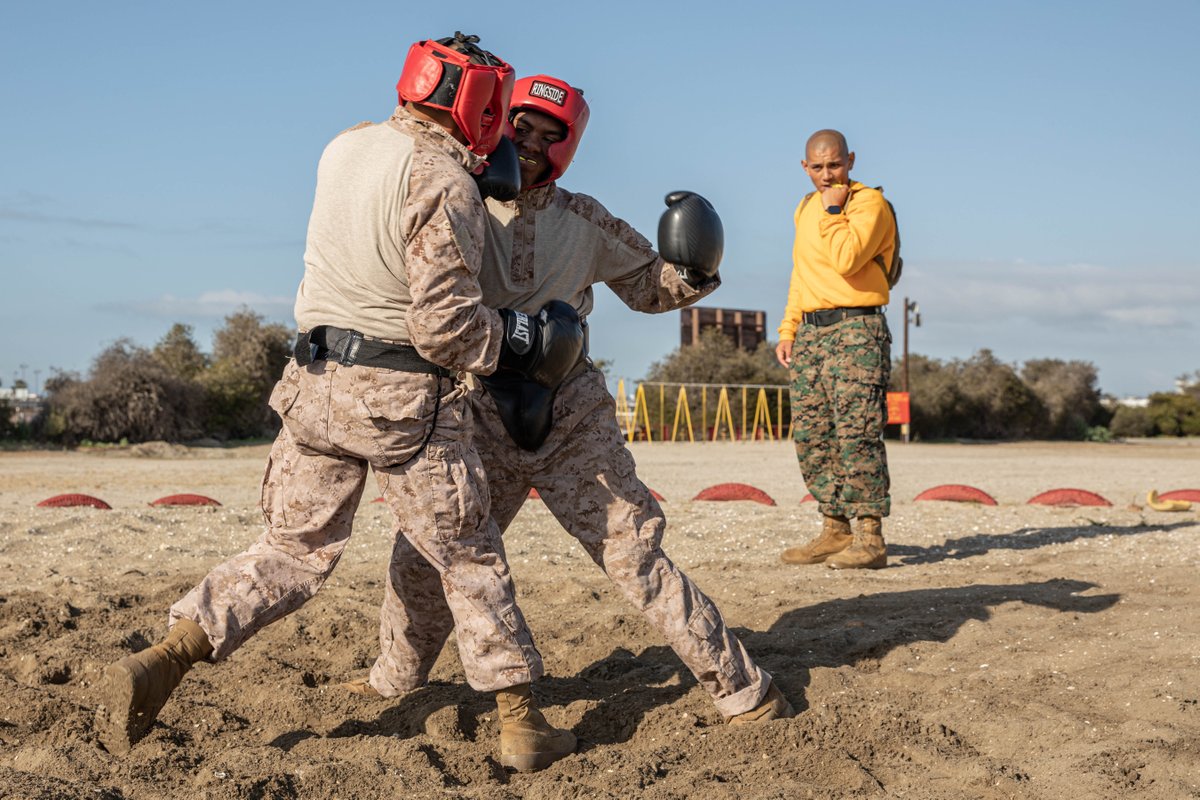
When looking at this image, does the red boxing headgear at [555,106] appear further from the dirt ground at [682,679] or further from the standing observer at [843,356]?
the standing observer at [843,356]

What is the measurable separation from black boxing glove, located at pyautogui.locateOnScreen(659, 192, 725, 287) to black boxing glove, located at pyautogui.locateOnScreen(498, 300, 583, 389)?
1.62 feet

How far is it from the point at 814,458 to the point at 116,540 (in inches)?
187

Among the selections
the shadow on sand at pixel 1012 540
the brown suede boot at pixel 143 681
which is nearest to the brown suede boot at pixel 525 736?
the brown suede boot at pixel 143 681

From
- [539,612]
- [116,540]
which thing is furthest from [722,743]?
[116,540]

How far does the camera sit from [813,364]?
744 centimetres

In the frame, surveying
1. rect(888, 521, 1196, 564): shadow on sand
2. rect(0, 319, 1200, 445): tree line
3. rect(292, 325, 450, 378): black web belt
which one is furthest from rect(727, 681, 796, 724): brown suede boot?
rect(0, 319, 1200, 445): tree line

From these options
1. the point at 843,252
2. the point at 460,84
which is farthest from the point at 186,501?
the point at 460,84

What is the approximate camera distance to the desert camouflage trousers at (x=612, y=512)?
394 centimetres

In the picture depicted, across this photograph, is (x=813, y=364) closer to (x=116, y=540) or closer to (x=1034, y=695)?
(x=1034, y=695)

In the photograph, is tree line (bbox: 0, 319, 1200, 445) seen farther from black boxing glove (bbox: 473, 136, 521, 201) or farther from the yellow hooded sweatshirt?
black boxing glove (bbox: 473, 136, 521, 201)

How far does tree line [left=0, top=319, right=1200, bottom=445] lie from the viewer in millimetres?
25297

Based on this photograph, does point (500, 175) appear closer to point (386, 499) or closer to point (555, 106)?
point (555, 106)

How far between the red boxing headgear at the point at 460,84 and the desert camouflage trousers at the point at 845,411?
4.01m

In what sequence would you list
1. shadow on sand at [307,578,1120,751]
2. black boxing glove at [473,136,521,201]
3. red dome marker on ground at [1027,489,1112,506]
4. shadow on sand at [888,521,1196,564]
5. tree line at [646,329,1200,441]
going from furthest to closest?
1. tree line at [646,329,1200,441]
2. red dome marker on ground at [1027,489,1112,506]
3. shadow on sand at [888,521,1196,564]
4. shadow on sand at [307,578,1120,751]
5. black boxing glove at [473,136,521,201]
